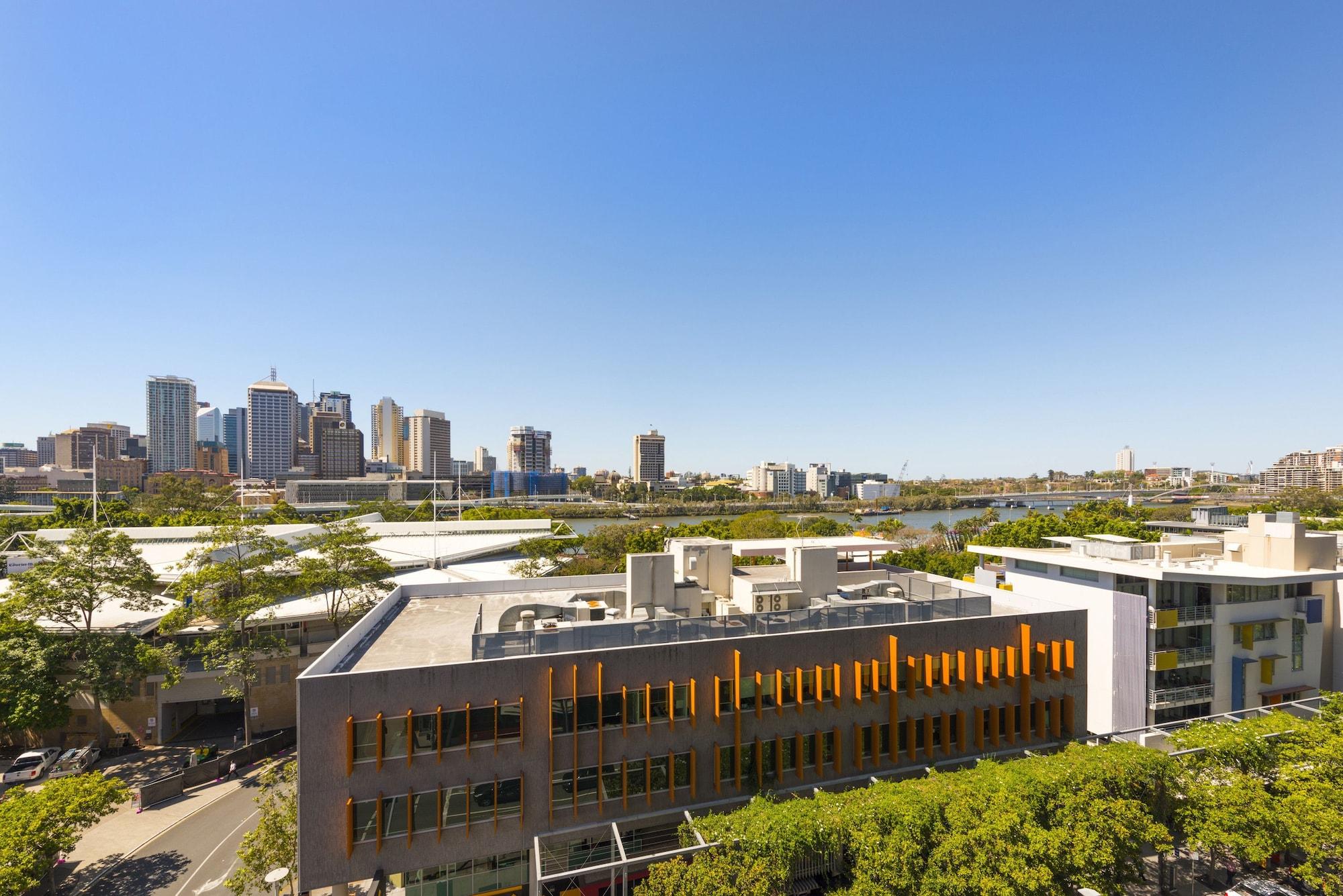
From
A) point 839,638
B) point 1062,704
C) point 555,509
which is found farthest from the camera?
point 555,509

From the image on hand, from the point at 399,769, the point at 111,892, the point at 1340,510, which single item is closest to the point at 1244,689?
the point at 399,769

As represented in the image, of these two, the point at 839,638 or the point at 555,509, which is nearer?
the point at 839,638

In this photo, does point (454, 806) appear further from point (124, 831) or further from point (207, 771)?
point (207, 771)

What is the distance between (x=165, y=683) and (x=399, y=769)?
2159 cm

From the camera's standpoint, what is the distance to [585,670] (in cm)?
1709

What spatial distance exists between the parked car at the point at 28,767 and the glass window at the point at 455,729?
84.5 ft

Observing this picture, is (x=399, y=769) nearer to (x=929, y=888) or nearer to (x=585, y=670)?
(x=585, y=670)

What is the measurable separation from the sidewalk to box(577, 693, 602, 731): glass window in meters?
15.3

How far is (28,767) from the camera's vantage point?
26.5 metres

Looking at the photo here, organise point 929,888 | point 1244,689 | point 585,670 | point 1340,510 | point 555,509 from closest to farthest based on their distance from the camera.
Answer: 1. point 929,888
2. point 585,670
3. point 1244,689
4. point 1340,510
5. point 555,509

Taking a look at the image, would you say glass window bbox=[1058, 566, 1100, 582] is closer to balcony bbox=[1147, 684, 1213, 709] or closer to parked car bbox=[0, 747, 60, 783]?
balcony bbox=[1147, 684, 1213, 709]

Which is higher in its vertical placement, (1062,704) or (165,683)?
(1062,704)

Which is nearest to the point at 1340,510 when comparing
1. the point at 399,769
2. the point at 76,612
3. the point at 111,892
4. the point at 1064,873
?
the point at 1064,873

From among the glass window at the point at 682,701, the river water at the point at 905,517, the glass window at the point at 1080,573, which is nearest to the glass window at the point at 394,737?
the glass window at the point at 682,701
